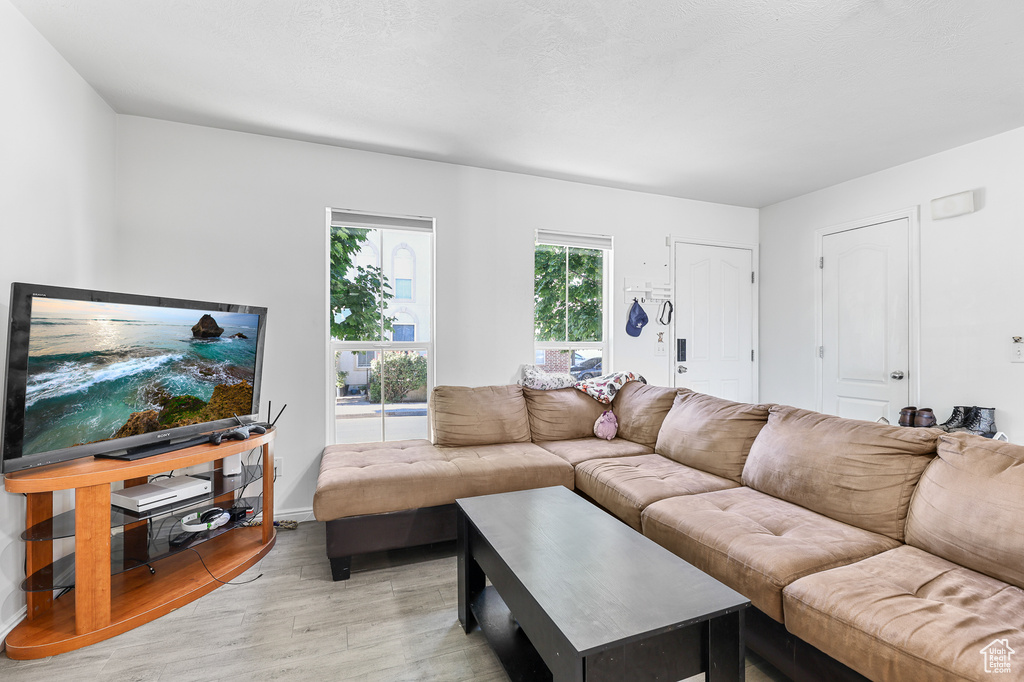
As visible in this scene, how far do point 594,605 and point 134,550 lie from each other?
84.9 inches

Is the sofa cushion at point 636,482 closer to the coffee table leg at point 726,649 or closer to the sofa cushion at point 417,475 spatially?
the sofa cushion at point 417,475

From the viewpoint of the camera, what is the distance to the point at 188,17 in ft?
6.27

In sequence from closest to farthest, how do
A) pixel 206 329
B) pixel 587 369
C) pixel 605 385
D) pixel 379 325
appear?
pixel 206 329
pixel 379 325
pixel 605 385
pixel 587 369

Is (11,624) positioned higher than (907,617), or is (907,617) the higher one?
(907,617)

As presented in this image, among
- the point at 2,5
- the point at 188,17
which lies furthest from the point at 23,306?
the point at 188,17

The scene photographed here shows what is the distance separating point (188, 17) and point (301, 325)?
1710 mm

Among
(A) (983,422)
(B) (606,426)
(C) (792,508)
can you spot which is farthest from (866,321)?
(C) (792,508)

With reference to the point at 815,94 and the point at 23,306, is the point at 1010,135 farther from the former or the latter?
the point at 23,306

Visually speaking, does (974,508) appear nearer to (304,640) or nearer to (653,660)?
(653,660)

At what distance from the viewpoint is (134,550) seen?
214cm

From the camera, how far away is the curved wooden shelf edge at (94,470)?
1.71 meters

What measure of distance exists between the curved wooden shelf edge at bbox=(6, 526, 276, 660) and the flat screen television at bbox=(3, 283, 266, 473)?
0.60 metres

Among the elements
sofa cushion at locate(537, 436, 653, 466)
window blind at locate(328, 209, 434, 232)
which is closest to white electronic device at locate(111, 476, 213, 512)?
window blind at locate(328, 209, 434, 232)

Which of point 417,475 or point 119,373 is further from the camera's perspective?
point 417,475
